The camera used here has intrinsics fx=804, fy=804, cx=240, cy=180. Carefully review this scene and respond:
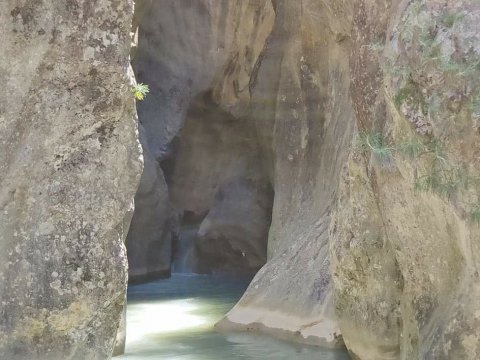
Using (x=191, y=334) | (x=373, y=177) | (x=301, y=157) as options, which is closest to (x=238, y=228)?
(x=301, y=157)

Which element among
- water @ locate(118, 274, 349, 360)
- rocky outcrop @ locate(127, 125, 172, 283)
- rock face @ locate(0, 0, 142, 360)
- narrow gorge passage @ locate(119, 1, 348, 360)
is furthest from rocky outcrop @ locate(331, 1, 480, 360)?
rocky outcrop @ locate(127, 125, 172, 283)

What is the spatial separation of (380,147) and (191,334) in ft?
15.7

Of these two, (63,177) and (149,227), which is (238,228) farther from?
(63,177)

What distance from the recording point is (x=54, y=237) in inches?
204

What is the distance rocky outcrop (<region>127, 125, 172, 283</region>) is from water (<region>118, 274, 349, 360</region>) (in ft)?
6.79

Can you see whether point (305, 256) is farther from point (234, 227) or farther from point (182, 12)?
point (182, 12)

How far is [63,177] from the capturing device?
5254 millimetres

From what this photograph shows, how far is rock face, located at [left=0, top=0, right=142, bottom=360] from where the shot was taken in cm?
512

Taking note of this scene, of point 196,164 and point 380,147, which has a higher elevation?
point 196,164

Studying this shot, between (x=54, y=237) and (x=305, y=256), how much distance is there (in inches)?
202

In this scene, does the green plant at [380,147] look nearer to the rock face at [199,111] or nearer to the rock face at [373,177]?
the rock face at [373,177]

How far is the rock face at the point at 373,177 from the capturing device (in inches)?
176

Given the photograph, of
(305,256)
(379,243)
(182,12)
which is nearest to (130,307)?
(305,256)

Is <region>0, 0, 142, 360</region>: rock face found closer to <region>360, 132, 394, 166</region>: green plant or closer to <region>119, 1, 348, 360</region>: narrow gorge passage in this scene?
<region>360, 132, 394, 166</region>: green plant
